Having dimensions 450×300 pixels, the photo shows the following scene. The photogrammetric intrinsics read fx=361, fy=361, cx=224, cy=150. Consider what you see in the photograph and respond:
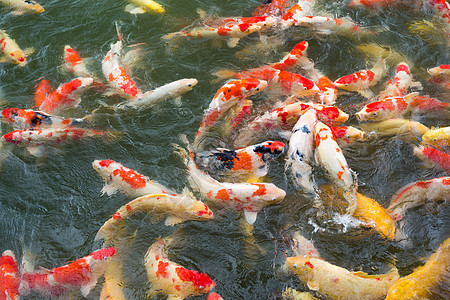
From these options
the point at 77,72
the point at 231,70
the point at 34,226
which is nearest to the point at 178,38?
the point at 231,70

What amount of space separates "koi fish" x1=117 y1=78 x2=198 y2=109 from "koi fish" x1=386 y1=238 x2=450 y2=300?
404 cm

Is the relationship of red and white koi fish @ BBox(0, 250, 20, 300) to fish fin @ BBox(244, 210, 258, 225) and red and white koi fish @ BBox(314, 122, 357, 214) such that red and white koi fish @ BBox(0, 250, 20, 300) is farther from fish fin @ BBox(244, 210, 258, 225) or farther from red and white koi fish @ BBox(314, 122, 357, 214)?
red and white koi fish @ BBox(314, 122, 357, 214)

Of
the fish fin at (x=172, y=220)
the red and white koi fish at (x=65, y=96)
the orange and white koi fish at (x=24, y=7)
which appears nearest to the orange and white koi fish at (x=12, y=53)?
the orange and white koi fish at (x=24, y=7)

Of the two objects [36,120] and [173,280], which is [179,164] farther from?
[36,120]

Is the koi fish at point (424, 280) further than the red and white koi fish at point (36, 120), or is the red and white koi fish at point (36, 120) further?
the red and white koi fish at point (36, 120)

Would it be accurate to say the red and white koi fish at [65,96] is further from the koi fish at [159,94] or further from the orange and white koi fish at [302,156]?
the orange and white koi fish at [302,156]

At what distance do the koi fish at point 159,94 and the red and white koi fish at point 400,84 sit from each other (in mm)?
3180

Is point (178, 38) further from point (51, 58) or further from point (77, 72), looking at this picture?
point (51, 58)

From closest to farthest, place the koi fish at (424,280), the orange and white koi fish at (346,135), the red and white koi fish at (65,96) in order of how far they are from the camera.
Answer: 1. the koi fish at (424,280)
2. the orange and white koi fish at (346,135)
3. the red and white koi fish at (65,96)

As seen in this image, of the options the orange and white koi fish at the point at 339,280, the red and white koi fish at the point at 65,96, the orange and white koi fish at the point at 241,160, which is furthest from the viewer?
the red and white koi fish at the point at 65,96

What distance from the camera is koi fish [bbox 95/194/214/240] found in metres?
4.46

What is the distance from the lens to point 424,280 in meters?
3.71

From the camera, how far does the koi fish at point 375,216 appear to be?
13.8 feet

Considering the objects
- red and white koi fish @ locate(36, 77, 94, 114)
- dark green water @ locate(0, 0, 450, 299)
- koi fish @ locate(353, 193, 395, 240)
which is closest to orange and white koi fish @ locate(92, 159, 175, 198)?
dark green water @ locate(0, 0, 450, 299)
